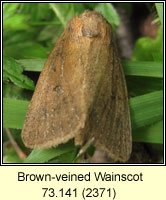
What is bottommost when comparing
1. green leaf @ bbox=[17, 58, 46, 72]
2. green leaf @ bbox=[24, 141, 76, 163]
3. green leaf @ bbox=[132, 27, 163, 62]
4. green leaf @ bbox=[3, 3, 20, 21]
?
green leaf @ bbox=[24, 141, 76, 163]

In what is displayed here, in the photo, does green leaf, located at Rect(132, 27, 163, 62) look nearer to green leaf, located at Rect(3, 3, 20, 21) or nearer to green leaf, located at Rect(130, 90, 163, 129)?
green leaf, located at Rect(130, 90, 163, 129)

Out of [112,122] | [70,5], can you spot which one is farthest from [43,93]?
[70,5]

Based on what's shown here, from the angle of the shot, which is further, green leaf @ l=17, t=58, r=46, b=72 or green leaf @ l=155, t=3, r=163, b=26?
green leaf @ l=155, t=3, r=163, b=26

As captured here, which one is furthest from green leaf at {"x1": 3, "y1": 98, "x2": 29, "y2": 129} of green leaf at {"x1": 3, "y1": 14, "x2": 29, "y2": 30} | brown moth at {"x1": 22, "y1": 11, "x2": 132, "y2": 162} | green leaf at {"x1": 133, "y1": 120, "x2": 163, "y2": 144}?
green leaf at {"x1": 133, "y1": 120, "x2": 163, "y2": 144}

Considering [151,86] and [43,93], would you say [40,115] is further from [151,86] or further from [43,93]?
[151,86]

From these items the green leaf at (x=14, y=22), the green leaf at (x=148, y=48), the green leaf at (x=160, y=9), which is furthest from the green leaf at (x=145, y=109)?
the green leaf at (x=14, y=22)

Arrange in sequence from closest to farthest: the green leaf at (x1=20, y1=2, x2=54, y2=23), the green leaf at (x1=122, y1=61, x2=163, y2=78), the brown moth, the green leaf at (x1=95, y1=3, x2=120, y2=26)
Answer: the brown moth < the green leaf at (x1=122, y1=61, x2=163, y2=78) < the green leaf at (x1=95, y1=3, x2=120, y2=26) < the green leaf at (x1=20, y1=2, x2=54, y2=23)

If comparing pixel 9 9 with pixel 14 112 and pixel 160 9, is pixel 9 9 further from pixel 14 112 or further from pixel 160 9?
pixel 160 9
